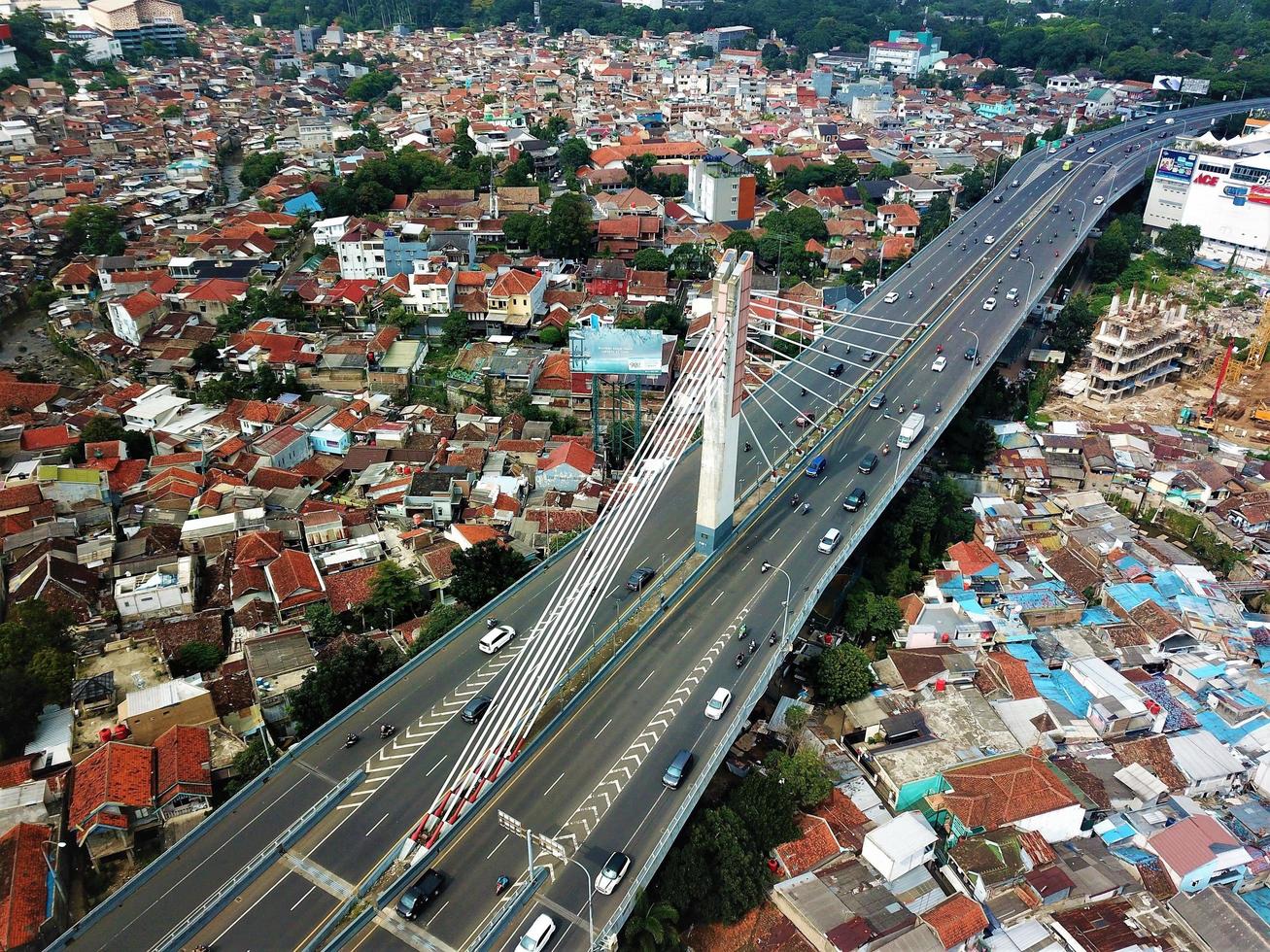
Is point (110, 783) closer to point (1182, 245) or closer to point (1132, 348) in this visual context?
point (1132, 348)

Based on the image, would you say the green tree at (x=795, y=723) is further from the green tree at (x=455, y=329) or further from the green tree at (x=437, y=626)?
the green tree at (x=455, y=329)

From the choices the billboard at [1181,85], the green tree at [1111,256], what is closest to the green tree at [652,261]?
the green tree at [1111,256]

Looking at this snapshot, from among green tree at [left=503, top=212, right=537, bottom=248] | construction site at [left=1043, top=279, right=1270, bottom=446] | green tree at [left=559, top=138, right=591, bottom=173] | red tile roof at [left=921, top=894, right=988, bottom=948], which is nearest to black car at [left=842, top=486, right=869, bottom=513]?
red tile roof at [left=921, top=894, right=988, bottom=948]

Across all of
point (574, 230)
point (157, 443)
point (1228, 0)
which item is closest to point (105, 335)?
point (157, 443)

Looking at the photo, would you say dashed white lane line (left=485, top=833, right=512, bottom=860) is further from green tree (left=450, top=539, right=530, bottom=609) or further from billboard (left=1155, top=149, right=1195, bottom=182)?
billboard (left=1155, top=149, right=1195, bottom=182)

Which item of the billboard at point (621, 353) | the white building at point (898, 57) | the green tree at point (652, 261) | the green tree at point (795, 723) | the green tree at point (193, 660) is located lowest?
the green tree at point (795, 723)

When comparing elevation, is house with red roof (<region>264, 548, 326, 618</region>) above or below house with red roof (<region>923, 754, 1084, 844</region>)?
above

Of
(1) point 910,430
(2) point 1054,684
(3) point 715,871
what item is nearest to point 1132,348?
(1) point 910,430
